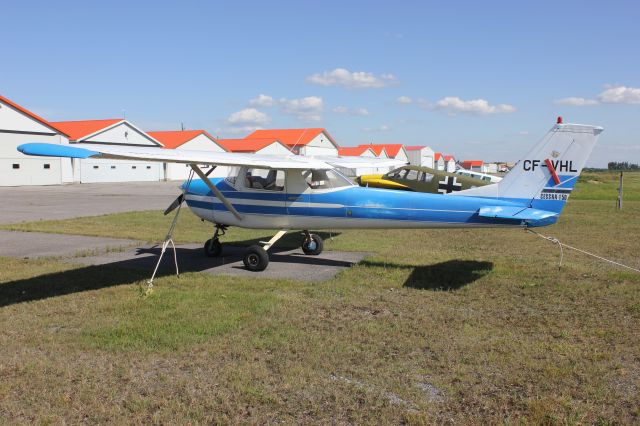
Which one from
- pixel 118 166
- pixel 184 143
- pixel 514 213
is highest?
pixel 184 143

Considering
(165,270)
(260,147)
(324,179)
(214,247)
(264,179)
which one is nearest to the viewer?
(165,270)

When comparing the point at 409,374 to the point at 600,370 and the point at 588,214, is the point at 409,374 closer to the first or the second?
the point at 600,370

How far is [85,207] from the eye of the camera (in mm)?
24781

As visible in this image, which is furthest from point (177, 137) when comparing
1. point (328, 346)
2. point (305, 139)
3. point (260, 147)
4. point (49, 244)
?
point (328, 346)

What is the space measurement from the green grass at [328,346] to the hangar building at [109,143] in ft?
140

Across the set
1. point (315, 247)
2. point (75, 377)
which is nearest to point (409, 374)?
point (75, 377)

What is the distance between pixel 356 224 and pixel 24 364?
651 centimetres

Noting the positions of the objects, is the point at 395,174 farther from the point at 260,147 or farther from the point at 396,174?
the point at 260,147

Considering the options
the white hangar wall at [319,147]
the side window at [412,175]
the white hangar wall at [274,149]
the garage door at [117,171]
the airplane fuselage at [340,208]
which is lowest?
the airplane fuselage at [340,208]

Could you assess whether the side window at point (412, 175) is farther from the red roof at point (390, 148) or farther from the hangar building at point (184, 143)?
the red roof at point (390, 148)

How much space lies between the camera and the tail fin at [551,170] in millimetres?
8828

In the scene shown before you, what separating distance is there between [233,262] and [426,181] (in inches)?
428

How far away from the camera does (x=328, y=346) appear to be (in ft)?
20.0

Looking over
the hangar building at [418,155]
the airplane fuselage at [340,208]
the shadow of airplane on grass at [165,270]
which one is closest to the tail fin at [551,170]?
the airplane fuselage at [340,208]
